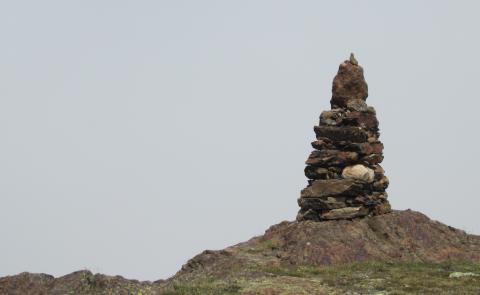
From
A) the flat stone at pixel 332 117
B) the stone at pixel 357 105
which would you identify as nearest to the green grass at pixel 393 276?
the flat stone at pixel 332 117

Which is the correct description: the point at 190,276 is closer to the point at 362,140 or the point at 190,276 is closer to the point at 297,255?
the point at 297,255

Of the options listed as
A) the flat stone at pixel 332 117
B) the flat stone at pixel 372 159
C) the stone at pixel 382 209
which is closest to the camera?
the stone at pixel 382 209

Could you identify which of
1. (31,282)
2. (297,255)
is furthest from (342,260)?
(31,282)

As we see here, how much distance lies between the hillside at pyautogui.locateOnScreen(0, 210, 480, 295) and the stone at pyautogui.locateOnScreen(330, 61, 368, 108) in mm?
8006

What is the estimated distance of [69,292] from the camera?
28.1 meters

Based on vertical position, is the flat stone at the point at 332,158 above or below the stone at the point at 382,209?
above

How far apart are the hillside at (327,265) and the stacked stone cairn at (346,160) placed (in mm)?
1104

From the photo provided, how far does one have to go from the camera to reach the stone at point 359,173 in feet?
116

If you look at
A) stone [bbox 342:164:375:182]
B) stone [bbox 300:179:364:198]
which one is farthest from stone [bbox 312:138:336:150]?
stone [bbox 300:179:364:198]

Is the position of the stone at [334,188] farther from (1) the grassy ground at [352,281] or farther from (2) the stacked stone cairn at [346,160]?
(1) the grassy ground at [352,281]

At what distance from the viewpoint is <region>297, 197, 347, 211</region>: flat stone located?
34.6 metres

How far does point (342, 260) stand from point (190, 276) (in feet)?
26.8

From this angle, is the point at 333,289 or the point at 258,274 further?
the point at 258,274

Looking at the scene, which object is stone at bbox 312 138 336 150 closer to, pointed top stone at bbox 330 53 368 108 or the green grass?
pointed top stone at bbox 330 53 368 108
